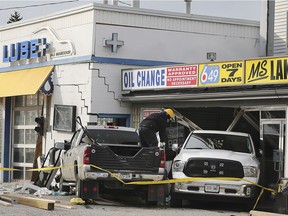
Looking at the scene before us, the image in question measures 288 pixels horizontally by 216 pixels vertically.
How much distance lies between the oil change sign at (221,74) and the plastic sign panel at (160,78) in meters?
0.40

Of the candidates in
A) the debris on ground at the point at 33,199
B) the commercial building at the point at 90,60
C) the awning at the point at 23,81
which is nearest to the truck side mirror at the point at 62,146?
the debris on ground at the point at 33,199

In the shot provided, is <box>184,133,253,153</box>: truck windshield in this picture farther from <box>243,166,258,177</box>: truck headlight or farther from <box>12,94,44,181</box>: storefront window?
<box>12,94,44,181</box>: storefront window

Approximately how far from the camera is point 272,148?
20.4 metres

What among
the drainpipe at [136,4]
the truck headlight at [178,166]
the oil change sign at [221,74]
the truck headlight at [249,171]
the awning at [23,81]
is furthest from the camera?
the drainpipe at [136,4]

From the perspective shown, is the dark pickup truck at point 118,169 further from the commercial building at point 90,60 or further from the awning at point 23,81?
the awning at point 23,81

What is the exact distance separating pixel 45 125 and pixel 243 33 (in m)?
8.55

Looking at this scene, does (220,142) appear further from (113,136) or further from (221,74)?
(221,74)

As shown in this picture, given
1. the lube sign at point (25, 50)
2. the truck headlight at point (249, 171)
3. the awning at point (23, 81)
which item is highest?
the lube sign at point (25, 50)

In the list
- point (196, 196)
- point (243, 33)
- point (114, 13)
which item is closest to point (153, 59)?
point (114, 13)

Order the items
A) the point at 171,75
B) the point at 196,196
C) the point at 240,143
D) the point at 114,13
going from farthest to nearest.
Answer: the point at 114,13 < the point at 171,75 < the point at 240,143 < the point at 196,196

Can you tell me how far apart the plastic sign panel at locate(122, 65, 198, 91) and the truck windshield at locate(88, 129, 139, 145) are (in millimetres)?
4462

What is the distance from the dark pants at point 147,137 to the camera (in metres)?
18.7

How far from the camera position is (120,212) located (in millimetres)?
15234

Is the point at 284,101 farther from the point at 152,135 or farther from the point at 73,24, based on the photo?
the point at 73,24
